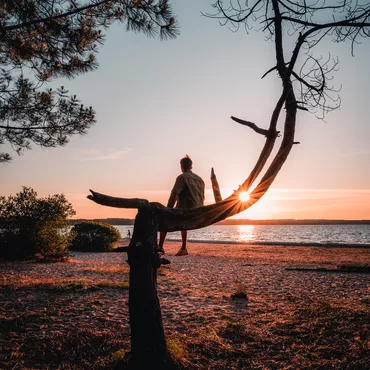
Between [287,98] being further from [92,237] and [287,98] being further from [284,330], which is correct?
[92,237]

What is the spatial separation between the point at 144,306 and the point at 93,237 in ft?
54.7

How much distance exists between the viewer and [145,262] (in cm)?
306

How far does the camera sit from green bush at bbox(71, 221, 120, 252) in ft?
61.4

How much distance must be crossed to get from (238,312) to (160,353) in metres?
2.51

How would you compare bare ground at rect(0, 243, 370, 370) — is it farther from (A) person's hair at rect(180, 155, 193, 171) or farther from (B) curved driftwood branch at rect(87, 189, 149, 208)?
(A) person's hair at rect(180, 155, 193, 171)

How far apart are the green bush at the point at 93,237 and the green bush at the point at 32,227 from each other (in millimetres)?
5470

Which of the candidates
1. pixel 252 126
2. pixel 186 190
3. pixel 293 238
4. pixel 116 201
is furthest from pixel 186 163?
pixel 293 238

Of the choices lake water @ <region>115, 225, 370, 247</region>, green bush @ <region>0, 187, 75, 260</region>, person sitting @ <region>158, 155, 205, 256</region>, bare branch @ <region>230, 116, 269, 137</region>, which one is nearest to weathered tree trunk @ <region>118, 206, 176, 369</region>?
bare branch @ <region>230, 116, 269, 137</region>

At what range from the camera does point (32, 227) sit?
12.5 metres

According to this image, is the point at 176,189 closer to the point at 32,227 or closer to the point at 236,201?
the point at 236,201

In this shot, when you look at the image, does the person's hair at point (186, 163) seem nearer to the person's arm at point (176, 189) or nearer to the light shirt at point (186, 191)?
the light shirt at point (186, 191)

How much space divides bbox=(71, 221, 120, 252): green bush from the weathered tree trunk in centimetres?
1626

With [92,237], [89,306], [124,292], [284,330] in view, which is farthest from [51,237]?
[284,330]

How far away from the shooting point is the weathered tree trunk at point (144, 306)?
3.03 m
